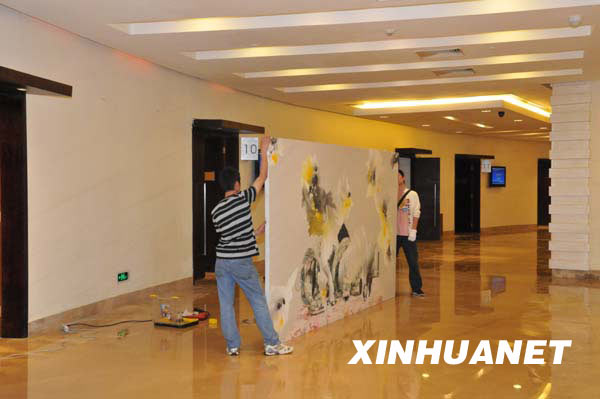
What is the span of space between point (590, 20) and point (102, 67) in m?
5.96

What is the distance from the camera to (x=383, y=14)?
7.70 meters

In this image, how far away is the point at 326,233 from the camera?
7.93m

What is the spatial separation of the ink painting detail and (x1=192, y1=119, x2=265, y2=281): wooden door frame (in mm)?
3278

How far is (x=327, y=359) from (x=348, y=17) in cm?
382

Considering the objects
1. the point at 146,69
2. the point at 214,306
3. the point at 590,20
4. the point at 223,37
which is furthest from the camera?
the point at 146,69

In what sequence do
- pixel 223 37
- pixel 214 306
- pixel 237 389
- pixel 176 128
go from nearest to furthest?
pixel 237 389 < pixel 223 37 < pixel 214 306 < pixel 176 128

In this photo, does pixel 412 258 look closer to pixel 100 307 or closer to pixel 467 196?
pixel 100 307

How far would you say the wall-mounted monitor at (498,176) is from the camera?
80.2 feet

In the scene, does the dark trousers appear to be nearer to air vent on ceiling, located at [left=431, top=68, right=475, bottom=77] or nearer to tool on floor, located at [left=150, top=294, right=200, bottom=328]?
air vent on ceiling, located at [left=431, top=68, right=475, bottom=77]

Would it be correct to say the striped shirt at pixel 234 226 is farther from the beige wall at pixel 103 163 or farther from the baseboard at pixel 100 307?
the baseboard at pixel 100 307

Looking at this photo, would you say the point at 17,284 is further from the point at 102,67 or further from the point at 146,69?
the point at 146,69

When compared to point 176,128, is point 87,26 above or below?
A: above

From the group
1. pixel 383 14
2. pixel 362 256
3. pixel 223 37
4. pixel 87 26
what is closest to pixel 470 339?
pixel 362 256

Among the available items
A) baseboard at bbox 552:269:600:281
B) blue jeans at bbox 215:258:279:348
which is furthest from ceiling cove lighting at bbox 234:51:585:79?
blue jeans at bbox 215:258:279:348
